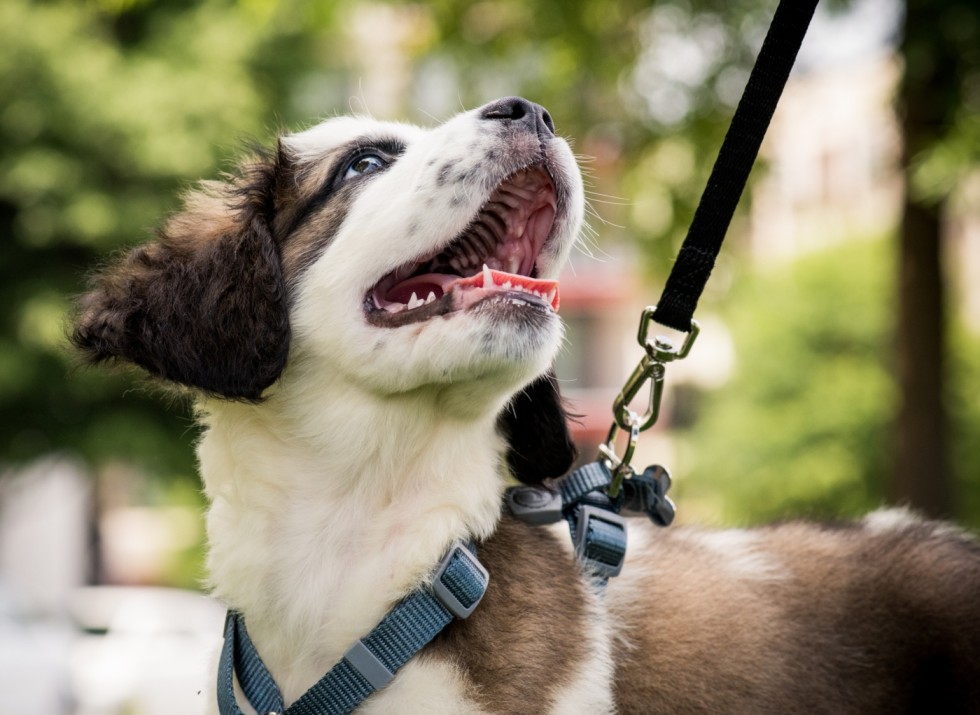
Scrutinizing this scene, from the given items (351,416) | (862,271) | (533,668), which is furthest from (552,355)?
(862,271)

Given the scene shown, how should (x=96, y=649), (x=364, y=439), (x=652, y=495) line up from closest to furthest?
1. (x=364, y=439)
2. (x=652, y=495)
3. (x=96, y=649)

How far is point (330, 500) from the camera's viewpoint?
10.8 feet

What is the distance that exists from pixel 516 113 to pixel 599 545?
1227mm

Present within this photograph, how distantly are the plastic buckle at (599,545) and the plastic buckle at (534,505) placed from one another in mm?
84

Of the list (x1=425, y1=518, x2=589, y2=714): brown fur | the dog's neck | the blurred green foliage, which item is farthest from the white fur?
the blurred green foliage

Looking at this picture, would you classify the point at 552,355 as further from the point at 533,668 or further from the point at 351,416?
the point at 533,668

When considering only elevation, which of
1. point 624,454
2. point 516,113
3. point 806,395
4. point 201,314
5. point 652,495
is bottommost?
point 806,395

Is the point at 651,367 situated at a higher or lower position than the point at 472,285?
lower

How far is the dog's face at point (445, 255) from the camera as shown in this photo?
309 centimetres

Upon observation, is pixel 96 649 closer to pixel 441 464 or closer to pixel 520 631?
pixel 441 464

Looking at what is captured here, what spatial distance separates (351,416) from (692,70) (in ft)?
21.0

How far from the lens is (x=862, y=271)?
2958 cm

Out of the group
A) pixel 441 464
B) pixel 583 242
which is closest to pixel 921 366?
pixel 583 242

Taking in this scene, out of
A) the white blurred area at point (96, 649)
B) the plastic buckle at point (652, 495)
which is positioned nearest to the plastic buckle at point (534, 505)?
the plastic buckle at point (652, 495)
